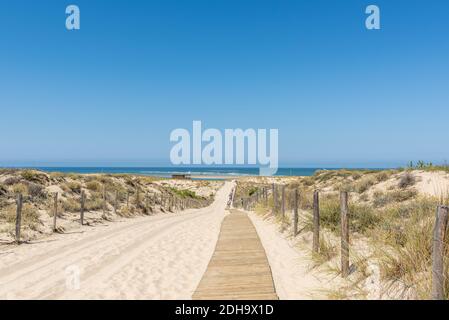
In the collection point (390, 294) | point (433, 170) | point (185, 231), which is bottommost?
point (185, 231)

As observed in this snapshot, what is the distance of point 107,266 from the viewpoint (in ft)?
30.9

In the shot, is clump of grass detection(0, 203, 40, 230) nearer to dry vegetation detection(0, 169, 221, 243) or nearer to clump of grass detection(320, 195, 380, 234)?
dry vegetation detection(0, 169, 221, 243)

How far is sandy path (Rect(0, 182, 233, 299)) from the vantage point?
7152 mm

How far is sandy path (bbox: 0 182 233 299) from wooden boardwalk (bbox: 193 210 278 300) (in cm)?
35

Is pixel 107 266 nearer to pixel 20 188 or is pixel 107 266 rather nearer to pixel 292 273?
pixel 292 273

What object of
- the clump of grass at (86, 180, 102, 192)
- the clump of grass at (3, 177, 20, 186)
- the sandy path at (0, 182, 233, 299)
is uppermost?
the clump of grass at (3, 177, 20, 186)

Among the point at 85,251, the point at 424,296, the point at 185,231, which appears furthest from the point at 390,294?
the point at 185,231

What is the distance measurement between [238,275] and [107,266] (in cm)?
400

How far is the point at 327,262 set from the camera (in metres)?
8.38

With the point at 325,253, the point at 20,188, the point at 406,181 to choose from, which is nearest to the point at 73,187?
the point at 20,188

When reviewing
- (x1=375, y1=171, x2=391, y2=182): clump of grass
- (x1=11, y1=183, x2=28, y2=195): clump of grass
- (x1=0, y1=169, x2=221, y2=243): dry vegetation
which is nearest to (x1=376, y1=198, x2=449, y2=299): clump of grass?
(x1=0, y1=169, x2=221, y2=243): dry vegetation
